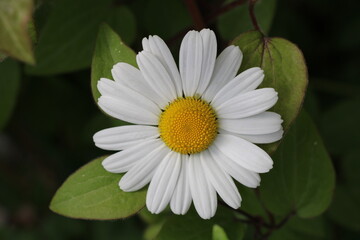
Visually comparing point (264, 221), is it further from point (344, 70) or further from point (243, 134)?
point (344, 70)

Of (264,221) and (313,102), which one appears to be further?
(313,102)

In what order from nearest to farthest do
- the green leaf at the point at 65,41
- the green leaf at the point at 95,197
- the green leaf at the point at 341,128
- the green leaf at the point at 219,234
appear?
the green leaf at the point at 219,234, the green leaf at the point at 95,197, the green leaf at the point at 65,41, the green leaf at the point at 341,128

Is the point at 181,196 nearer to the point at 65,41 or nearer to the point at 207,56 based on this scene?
the point at 207,56

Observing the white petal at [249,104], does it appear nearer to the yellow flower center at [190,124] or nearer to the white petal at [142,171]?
the yellow flower center at [190,124]

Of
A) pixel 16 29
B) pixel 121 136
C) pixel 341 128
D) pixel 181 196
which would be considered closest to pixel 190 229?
pixel 181 196

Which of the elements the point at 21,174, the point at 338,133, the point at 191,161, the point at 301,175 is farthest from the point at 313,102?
the point at 21,174

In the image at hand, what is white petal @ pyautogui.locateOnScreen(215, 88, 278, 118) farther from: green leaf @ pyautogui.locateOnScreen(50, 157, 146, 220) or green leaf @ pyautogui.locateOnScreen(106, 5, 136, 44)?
green leaf @ pyautogui.locateOnScreen(106, 5, 136, 44)

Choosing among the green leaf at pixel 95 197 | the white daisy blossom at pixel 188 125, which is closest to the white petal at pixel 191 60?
the white daisy blossom at pixel 188 125
